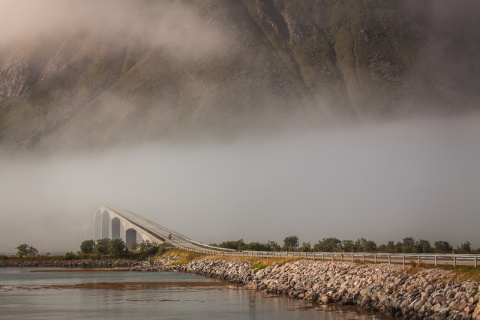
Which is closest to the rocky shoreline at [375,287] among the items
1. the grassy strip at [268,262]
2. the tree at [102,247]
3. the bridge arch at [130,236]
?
the grassy strip at [268,262]

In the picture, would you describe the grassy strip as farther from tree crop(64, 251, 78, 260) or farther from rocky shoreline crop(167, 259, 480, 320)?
tree crop(64, 251, 78, 260)

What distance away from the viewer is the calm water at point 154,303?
51.7 m

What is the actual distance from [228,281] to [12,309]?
32565 mm

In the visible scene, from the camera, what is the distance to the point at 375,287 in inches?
2014

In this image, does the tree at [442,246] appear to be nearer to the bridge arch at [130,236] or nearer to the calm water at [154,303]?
the calm water at [154,303]

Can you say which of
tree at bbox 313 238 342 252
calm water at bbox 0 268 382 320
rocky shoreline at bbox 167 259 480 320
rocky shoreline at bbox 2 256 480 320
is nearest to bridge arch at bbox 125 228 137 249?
tree at bbox 313 238 342 252

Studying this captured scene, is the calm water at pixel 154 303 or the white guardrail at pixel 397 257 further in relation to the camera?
the calm water at pixel 154 303

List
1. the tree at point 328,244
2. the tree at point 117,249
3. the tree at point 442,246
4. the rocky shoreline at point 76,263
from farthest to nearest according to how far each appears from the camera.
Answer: the tree at point 117,249 → the rocky shoreline at point 76,263 → the tree at point 328,244 → the tree at point 442,246

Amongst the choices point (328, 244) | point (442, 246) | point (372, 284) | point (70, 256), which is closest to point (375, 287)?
point (372, 284)

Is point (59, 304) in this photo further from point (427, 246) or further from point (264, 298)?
point (427, 246)

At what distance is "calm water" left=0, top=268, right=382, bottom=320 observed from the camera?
51688mm

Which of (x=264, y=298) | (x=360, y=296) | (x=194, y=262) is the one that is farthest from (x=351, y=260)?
(x=194, y=262)

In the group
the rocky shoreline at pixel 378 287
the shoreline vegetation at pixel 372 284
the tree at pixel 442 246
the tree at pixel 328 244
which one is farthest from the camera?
the tree at pixel 328 244

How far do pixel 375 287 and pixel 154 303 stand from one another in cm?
2018
